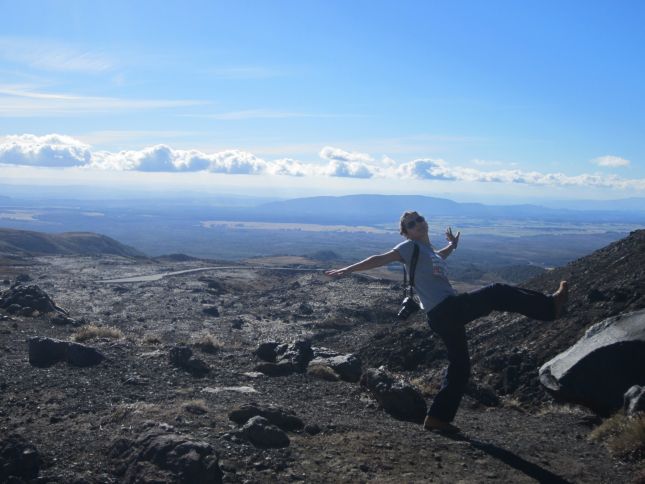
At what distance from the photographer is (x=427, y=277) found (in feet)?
21.5

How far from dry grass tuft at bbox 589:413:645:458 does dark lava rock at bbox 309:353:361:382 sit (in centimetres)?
428

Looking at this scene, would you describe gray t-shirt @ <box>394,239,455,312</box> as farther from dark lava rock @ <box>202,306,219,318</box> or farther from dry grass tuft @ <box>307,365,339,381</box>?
dark lava rock @ <box>202,306,219,318</box>

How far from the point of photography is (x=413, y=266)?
654 centimetres

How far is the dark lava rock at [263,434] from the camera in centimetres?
618

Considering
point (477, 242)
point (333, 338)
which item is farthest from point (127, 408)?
point (477, 242)

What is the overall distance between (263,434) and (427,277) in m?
2.38

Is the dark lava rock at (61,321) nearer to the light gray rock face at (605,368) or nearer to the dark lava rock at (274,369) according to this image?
the dark lava rock at (274,369)

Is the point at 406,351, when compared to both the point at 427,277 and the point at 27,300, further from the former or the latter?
the point at 27,300

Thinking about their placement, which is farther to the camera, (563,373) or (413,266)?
(563,373)

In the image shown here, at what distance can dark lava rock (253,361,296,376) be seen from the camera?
1020cm

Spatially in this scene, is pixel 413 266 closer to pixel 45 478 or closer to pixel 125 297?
pixel 45 478

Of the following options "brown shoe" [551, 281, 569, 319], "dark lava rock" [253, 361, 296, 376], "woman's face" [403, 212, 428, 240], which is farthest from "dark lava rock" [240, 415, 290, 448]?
"dark lava rock" [253, 361, 296, 376]

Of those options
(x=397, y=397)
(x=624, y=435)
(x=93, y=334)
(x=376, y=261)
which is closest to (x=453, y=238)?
(x=376, y=261)

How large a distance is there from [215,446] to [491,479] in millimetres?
2634
